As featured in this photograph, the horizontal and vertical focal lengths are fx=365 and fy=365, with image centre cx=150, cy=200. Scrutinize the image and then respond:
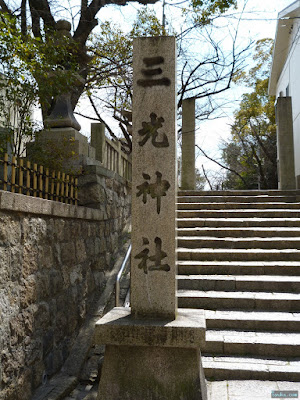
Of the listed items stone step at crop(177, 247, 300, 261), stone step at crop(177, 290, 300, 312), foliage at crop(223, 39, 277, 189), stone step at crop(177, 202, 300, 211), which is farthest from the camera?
foliage at crop(223, 39, 277, 189)

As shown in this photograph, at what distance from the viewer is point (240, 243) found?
6.89 meters

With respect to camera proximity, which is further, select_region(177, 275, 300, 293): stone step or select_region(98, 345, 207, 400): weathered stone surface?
select_region(177, 275, 300, 293): stone step

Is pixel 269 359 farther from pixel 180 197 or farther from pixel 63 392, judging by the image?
pixel 180 197

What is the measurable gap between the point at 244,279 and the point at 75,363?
2.79 metres

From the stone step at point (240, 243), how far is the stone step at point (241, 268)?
58cm

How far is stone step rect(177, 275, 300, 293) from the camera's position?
5582 millimetres

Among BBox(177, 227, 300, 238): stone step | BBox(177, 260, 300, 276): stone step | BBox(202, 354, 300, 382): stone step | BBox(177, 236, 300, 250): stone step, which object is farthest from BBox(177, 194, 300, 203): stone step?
BBox(202, 354, 300, 382): stone step

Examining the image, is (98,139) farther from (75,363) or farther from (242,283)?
(75,363)

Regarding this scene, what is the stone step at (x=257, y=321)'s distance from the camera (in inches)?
189

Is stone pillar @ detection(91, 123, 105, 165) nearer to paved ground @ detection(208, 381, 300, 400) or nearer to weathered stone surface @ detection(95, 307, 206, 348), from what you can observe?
weathered stone surface @ detection(95, 307, 206, 348)

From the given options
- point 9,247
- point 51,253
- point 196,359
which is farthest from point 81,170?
point 196,359

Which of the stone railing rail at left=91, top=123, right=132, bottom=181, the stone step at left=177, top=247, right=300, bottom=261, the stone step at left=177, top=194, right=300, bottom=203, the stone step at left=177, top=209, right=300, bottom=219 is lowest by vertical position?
the stone step at left=177, top=247, right=300, bottom=261

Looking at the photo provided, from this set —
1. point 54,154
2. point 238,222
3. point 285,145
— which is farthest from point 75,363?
point 285,145

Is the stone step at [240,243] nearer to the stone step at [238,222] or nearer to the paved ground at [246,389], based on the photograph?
the stone step at [238,222]
